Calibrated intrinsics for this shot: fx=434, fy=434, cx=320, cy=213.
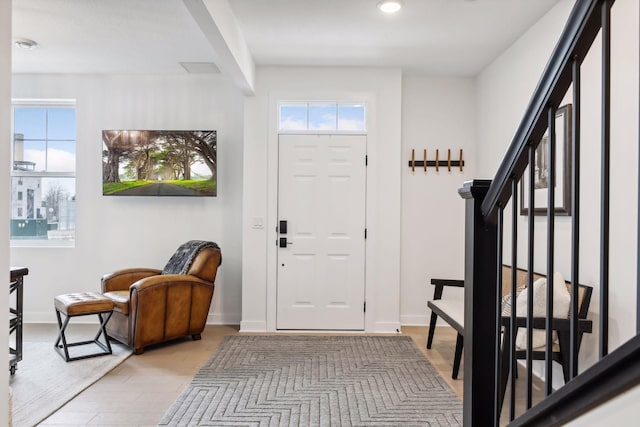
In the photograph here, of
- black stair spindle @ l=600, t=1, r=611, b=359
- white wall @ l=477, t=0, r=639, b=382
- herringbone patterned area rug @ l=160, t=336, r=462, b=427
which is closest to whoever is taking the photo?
black stair spindle @ l=600, t=1, r=611, b=359

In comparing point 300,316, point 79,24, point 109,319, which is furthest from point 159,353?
point 79,24

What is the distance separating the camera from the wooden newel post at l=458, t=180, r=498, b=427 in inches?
53.7

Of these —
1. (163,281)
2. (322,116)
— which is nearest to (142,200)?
(163,281)

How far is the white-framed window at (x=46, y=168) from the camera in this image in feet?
15.2

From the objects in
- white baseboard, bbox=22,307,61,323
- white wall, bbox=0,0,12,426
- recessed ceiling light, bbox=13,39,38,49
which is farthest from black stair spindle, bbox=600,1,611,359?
white baseboard, bbox=22,307,61,323

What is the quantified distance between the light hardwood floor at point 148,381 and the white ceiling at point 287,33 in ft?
8.50

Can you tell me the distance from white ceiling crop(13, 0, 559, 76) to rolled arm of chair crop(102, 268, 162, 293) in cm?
202

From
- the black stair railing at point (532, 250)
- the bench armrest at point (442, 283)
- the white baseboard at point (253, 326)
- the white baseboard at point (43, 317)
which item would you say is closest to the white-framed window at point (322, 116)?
the bench armrest at point (442, 283)

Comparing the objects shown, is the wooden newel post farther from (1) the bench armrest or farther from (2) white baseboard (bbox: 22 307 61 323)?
(2) white baseboard (bbox: 22 307 61 323)

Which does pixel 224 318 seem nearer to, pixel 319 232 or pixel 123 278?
pixel 123 278

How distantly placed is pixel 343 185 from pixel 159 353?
7.29 ft

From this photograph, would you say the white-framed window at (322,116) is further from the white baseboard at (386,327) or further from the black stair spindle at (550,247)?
the black stair spindle at (550,247)

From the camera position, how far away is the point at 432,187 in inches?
180

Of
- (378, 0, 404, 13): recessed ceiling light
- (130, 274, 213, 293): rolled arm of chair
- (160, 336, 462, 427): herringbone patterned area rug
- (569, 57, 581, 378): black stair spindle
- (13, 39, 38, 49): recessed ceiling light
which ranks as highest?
(13, 39, 38, 49): recessed ceiling light
